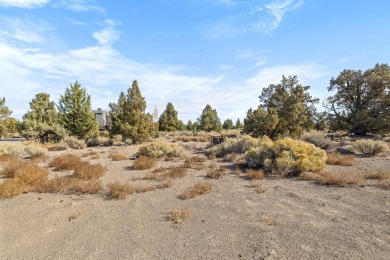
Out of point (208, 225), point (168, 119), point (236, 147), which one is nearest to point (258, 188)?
point (208, 225)

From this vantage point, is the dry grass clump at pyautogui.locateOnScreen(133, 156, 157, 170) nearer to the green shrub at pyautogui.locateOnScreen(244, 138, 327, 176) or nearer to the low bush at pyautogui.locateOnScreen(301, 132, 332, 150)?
the green shrub at pyautogui.locateOnScreen(244, 138, 327, 176)

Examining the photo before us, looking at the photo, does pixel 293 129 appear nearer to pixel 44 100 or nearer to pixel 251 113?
pixel 251 113

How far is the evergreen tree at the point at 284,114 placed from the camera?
19.9 meters

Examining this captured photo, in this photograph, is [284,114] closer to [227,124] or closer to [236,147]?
[236,147]

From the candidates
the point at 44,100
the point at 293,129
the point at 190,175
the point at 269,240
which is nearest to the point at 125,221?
the point at 269,240

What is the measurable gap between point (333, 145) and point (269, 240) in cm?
1588

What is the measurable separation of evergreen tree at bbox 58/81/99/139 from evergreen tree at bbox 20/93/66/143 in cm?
100

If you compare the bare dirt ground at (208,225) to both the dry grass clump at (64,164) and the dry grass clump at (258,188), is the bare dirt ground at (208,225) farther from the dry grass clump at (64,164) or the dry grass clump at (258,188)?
the dry grass clump at (64,164)

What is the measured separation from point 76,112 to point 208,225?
2453 centimetres

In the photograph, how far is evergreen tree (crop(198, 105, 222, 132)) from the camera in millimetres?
54781

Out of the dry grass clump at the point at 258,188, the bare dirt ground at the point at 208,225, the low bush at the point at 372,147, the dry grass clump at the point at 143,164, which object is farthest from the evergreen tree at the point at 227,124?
the bare dirt ground at the point at 208,225

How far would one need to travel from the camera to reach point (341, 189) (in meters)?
7.05

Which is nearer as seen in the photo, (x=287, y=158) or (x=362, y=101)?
(x=287, y=158)

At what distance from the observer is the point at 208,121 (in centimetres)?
5475
